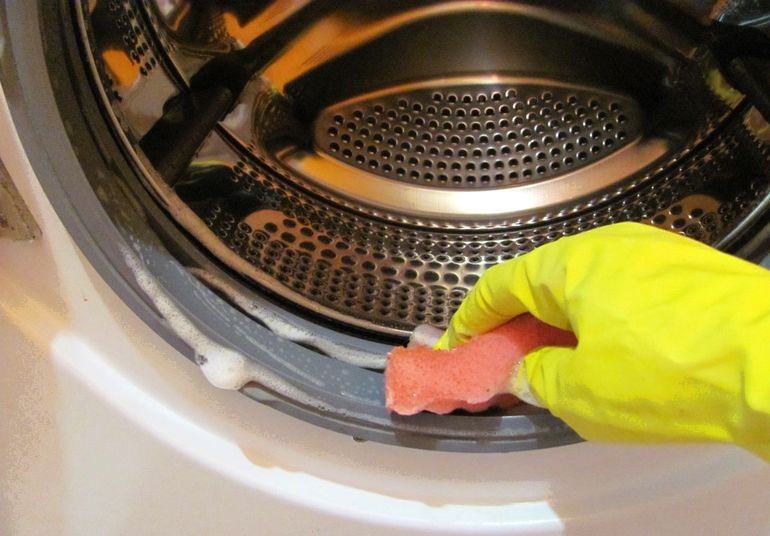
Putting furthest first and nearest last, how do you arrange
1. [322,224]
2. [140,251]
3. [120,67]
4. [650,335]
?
1. [322,224]
2. [120,67]
3. [140,251]
4. [650,335]

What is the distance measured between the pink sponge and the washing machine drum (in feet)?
0.07

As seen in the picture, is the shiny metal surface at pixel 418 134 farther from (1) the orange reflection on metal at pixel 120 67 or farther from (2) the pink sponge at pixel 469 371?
(2) the pink sponge at pixel 469 371

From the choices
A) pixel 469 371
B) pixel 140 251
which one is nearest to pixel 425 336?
pixel 469 371

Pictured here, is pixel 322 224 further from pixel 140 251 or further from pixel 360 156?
pixel 140 251

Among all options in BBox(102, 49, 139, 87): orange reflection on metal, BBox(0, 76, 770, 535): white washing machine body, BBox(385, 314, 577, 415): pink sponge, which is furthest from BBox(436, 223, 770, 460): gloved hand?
BBox(102, 49, 139, 87): orange reflection on metal

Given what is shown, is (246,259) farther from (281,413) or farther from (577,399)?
(577,399)

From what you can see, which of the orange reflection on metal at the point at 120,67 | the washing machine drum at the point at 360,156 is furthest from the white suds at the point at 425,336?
the orange reflection on metal at the point at 120,67

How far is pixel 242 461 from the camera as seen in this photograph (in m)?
0.54

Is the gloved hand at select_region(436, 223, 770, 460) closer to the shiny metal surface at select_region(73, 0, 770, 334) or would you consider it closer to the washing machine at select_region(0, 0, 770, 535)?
the washing machine at select_region(0, 0, 770, 535)

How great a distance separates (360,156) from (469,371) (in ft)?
1.14

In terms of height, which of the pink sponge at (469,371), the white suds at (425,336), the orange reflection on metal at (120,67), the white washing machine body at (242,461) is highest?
the orange reflection on metal at (120,67)

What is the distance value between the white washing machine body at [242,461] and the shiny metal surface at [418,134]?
12 centimetres

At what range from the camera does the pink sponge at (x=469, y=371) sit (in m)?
0.48

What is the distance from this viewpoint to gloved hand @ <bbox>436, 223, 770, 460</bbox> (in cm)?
33
